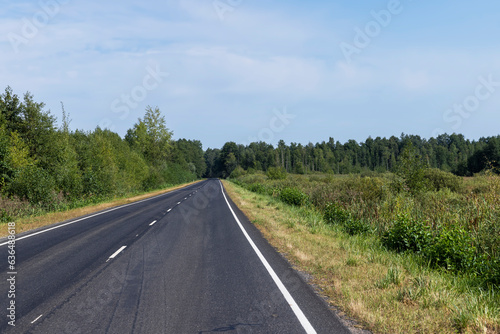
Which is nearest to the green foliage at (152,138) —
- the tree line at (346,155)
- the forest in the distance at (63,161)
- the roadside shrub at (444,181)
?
the forest in the distance at (63,161)

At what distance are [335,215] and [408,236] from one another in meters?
6.33

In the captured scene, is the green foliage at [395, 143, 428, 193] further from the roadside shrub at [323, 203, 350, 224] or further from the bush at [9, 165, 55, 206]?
the bush at [9, 165, 55, 206]

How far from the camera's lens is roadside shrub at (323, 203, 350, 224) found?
14.8 m

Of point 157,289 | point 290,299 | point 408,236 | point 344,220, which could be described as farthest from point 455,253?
point 344,220

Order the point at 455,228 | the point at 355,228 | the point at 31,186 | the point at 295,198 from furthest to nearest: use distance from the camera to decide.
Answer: the point at 295,198
the point at 31,186
the point at 355,228
the point at 455,228

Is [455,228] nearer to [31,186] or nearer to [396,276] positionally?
[396,276]

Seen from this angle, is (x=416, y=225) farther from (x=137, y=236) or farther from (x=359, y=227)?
(x=137, y=236)

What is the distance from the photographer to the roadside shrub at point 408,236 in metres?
8.65

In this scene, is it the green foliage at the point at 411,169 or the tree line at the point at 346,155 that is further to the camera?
the tree line at the point at 346,155

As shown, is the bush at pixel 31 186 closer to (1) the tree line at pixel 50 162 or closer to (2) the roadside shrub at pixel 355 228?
(1) the tree line at pixel 50 162

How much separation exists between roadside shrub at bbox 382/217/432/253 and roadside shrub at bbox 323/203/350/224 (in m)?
5.04

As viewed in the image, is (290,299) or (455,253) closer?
(290,299)

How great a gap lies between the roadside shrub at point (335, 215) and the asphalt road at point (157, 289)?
15.6 ft

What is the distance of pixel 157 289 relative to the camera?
247 inches
